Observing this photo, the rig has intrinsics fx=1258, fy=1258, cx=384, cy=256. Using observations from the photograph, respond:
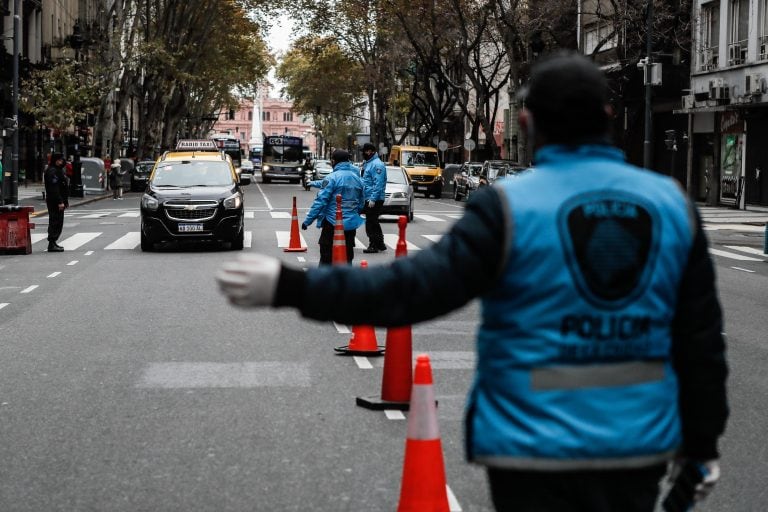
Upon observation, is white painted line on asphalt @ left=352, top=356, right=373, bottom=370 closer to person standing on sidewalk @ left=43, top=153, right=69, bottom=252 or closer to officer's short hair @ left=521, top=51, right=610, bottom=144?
officer's short hair @ left=521, top=51, right=610, bottom=144

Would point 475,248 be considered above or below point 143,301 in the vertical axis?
above

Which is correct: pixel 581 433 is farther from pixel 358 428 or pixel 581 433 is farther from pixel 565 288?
pixel 358 428

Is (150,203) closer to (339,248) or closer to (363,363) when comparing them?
(339,248)

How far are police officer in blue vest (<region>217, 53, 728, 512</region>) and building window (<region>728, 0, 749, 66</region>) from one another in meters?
37.4

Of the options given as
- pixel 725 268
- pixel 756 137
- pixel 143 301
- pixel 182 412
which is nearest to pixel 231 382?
pixel 182 412

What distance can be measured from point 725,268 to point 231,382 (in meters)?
12.4

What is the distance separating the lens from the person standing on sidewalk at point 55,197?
21188mm

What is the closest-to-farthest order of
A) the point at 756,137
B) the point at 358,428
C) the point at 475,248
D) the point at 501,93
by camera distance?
the point at 475,248 < the point at 358,428 < the point at 756,137 < the point at 501,93

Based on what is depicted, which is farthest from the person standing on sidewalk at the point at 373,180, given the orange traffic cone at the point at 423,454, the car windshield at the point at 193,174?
the orange traffic cone at the point at 423,454

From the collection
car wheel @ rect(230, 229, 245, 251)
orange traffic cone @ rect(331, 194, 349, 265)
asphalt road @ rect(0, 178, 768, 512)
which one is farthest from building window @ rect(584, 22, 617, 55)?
orange traffic cone @ rect(331, 194, 349, 265)

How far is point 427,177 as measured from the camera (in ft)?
169

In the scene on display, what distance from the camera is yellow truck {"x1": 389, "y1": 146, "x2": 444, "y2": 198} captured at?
51.6 metres

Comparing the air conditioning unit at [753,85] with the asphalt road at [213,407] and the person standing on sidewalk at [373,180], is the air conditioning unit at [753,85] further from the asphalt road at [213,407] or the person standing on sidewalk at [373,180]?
the asphalt road at [213,407]

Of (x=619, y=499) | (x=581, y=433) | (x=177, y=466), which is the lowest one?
(x=177, y=466)
